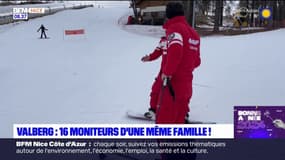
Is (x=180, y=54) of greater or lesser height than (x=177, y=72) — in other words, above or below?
above

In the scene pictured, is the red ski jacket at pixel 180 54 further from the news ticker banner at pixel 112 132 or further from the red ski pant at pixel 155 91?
the red ski pant at pixel 155 91

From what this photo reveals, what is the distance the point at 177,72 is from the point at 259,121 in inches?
56.7

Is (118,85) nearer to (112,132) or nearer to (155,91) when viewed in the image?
(155,91)

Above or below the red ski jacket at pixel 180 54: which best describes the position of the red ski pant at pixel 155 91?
below

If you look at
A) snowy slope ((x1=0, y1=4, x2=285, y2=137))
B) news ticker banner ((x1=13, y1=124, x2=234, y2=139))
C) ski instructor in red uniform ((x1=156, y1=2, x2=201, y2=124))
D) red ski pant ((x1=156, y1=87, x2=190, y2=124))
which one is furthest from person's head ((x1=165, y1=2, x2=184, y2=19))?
snowy slope ((x1=0, y1=4, x2=285, y2=137))

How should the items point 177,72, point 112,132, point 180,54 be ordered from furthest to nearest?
point 112,132 → point 177,72 → point 180,54

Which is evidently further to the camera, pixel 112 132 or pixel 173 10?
pixel 112 132

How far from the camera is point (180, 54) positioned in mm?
4387

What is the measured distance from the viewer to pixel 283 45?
40.3ft

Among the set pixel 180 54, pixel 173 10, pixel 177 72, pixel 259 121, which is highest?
pixel 173 10

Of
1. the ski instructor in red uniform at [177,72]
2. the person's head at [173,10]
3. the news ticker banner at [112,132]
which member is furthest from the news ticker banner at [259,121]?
the person's head at [173,10]

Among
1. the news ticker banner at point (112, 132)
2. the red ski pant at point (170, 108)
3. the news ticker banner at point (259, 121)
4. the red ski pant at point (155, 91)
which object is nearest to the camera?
the red ski pant at point (170, 108)

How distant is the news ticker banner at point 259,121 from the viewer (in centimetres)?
518

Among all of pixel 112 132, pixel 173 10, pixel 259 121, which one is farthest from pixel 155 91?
pixel 173 10
